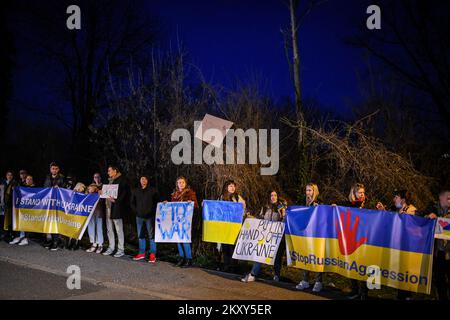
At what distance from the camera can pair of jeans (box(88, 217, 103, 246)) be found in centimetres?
1043

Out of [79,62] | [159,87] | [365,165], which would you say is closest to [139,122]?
[159,87]

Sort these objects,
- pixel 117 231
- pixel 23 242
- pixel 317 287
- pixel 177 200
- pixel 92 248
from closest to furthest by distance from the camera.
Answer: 1. pixel 317 287
2. pixel 177 200
3. pixel 117 231
4. pixel 92 248
5. pixel 23 242

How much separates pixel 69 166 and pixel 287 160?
13972 millimetres

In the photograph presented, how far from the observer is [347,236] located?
22.9 ft

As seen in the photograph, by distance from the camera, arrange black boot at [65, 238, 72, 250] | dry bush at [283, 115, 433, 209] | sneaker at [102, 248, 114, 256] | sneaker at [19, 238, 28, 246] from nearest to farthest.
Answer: dry bush at [283, 115, 433, 209] < sneaker at [102, 248, 114, 256] < black boot at [65, 238, 72, 250] < sneaker at [19, 238, 28, 246]

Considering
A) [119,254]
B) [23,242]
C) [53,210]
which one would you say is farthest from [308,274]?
[23,242]

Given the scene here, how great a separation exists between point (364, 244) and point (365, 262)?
0.96 feet

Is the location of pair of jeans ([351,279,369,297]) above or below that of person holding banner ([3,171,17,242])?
below

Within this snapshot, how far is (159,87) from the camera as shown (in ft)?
46.1

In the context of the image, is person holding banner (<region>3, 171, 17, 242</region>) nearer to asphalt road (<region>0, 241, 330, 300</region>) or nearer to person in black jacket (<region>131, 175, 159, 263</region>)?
asphalt road (<region>0, 241, 330, 300</region>)

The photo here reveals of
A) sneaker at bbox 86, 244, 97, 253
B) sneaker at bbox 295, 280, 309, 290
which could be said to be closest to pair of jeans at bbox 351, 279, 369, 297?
sneaker at bbox 295, 280, 309, 290

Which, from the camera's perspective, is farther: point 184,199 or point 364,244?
point 184,199

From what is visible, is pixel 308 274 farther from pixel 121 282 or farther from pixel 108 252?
pixel 108 252
